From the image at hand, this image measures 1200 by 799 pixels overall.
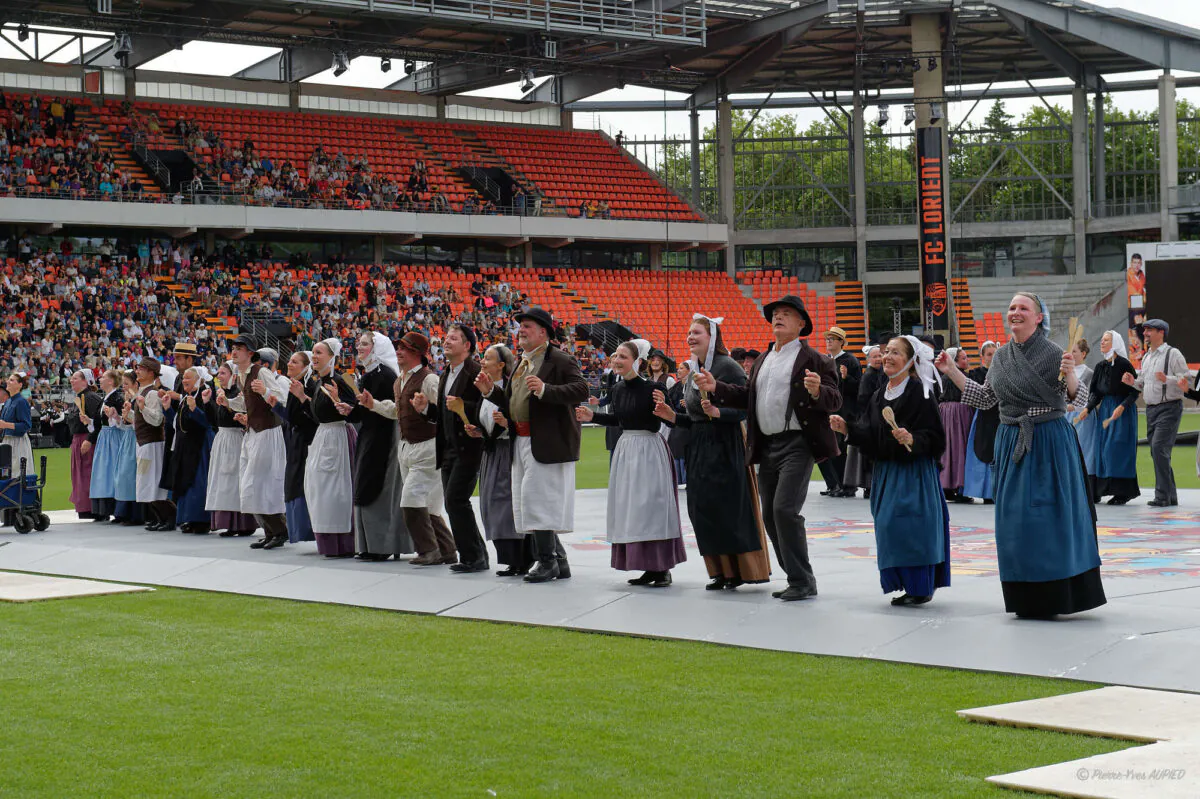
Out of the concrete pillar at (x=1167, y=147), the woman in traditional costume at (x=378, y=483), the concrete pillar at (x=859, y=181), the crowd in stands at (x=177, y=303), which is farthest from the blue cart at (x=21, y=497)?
the concrete pillar at (x=1167, y=147)

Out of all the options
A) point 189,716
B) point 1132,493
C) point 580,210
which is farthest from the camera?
point 580,210

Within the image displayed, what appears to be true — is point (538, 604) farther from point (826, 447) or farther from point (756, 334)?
point (756, 334)

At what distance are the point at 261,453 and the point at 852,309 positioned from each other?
37454mm

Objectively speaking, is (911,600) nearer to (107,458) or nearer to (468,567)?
(468,567)

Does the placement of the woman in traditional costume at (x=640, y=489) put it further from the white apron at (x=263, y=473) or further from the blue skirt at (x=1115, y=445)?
the blue skirt at (x=1115, y=445)

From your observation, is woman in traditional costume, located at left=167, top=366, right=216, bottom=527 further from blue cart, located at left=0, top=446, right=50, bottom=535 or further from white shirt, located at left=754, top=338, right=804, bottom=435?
white shirt, located at left=754, top=338, right=804, bottom=435

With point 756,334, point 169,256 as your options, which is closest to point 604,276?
point 756,334

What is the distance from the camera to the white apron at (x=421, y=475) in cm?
1194

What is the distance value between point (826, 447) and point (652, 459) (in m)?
1.44

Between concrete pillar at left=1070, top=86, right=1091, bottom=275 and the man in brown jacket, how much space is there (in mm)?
42170

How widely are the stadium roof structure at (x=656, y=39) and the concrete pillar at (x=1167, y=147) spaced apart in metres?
1.71

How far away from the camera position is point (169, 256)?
40500 mm

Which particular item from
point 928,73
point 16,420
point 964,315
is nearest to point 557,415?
point 16,420

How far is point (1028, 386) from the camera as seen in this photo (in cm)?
853
